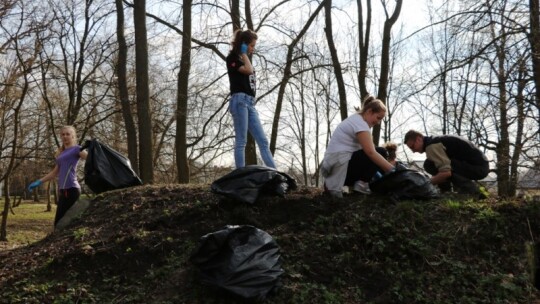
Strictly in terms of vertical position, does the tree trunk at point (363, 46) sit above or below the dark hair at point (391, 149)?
above

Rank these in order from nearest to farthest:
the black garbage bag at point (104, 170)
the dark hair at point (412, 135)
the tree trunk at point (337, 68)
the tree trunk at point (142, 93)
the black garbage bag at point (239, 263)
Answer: the black garbage bag at point (239, 263) → the dark hair at point (412, 135) → the black garbage bag at point (104, 170) → the tree trunk at point (142, 93) → the tree trunk at point (337, 68)

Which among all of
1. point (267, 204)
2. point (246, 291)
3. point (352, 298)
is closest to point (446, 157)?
point (267, 204)

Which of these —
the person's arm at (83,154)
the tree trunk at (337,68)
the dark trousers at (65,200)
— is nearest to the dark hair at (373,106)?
the person's arm at (83,154)

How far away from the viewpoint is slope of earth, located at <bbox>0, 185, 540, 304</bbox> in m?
3.56

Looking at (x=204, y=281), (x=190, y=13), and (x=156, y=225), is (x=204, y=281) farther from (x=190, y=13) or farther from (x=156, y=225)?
(x=190, y=13)

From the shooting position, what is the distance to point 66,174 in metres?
5.58

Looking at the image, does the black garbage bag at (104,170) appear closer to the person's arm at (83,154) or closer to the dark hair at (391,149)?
the person's arm at (83,154)

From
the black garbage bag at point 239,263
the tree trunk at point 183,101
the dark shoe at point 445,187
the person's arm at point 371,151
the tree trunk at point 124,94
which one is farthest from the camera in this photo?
the tree trunk at point 183,101

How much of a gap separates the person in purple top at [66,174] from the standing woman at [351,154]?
2.99 m

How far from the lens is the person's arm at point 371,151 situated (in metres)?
4.62

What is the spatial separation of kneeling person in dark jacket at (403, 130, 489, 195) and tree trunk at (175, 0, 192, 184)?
6.01m

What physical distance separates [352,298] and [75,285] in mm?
2175

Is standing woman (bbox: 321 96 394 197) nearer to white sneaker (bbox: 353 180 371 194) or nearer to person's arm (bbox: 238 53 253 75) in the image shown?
white sneaker (bbox: 353 180 371 194)

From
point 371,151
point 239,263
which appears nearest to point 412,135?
point 371,151
